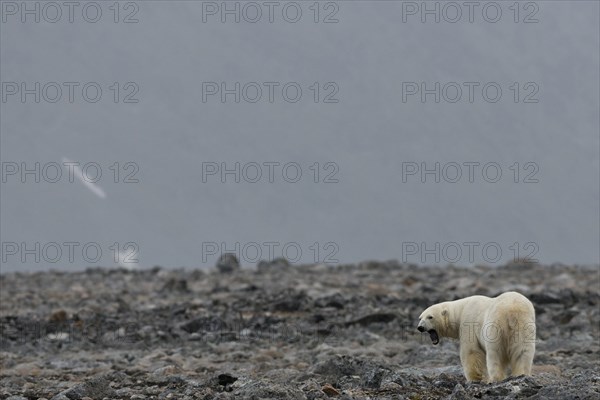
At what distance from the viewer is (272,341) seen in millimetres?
21719

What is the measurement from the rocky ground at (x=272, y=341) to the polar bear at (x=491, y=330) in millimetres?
Result: 312

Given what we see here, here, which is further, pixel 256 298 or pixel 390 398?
pixel 256 298

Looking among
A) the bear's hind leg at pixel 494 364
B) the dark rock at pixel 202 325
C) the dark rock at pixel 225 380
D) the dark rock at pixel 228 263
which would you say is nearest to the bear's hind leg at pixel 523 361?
the bear's hind leg at pixel 494 364

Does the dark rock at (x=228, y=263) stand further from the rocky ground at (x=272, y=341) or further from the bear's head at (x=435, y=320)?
the bear's head at (x=435, y=320)

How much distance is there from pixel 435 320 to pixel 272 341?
9256mm

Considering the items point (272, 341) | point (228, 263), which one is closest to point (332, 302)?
point (272, 341)

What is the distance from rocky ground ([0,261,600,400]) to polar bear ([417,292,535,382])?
1.02ft

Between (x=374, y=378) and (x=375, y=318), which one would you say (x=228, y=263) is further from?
(x=374, y=378)

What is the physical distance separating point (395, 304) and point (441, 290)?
4403 millimetres

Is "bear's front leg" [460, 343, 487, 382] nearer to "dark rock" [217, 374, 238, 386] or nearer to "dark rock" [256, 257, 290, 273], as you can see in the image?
"dark rock" [217, 374, 238, 386]

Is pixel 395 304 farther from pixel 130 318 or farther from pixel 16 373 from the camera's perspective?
pixel 16 373

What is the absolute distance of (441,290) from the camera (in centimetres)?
3095

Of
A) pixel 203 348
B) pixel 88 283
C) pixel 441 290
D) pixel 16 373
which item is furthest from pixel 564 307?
pixel 88 283

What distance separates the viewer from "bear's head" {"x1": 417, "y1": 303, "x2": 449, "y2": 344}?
41.9ft
